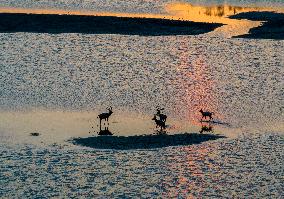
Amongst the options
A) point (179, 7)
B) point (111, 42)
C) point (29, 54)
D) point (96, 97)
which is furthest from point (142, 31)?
point (96, 97)

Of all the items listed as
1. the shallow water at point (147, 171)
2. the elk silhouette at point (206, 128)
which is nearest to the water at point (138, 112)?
the shallow water at point (147, 171)

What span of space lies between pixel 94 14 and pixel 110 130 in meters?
46.0

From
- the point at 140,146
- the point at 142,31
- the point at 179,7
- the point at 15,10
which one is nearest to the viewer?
the point at 140,146

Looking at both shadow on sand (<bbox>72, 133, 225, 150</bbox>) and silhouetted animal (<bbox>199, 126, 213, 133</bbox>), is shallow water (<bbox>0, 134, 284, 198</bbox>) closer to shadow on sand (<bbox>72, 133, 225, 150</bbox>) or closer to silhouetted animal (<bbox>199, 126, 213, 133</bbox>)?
shadow on sand (<bbox>72, 133, 225, 150</bbox>)

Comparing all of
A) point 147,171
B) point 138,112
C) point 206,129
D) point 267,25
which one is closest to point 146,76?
point 138,112

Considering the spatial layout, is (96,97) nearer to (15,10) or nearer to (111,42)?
(111,42)

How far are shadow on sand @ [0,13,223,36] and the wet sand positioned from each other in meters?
4.67

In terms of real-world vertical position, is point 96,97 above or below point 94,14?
below

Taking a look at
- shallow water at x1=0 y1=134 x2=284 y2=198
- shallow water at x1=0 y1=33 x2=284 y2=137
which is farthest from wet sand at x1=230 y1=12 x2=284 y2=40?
shallow water at x1=0 y1=134 x2=284 y2=198

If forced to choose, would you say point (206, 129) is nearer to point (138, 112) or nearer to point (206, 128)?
point (206, 128)

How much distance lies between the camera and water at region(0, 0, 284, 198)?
23.8m

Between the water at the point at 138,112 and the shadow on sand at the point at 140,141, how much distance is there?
Result: 0.52m

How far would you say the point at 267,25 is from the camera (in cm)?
6750

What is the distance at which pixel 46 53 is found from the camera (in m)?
51.9
